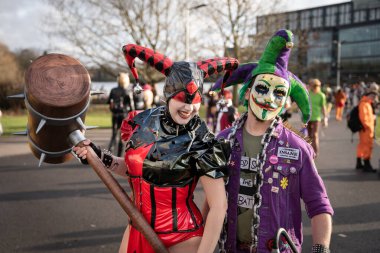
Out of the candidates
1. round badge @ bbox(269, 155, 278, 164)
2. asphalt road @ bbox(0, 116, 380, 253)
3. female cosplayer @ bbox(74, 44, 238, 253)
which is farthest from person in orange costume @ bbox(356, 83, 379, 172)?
female cosplayer @ bbox(74, 44, 238, 253)

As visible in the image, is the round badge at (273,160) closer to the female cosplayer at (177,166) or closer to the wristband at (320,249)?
the female cosplayer at (177,166)

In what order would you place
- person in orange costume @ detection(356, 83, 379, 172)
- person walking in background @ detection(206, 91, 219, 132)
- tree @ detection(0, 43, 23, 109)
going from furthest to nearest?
1. tree @ detection(0, 43, 23, 109)
2. person walking in background @ detection(206, 91, 219, 132)
3. person in orange costume @ detection(356, 83, 379, 172)

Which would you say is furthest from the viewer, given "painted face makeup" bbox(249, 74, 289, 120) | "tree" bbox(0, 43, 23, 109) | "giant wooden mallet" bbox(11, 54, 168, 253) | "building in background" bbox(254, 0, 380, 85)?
"building in background" bbox(254, 0, 380, 85)

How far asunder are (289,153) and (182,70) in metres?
0.73

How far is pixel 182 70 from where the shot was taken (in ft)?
6.36

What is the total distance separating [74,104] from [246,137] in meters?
0.98

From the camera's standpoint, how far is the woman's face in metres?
1.91

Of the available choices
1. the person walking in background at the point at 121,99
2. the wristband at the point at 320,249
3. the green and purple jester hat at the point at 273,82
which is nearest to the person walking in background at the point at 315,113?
the person walking in background at the point at 121,99

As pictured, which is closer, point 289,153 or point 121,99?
point 289,153

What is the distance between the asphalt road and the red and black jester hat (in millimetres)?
2773

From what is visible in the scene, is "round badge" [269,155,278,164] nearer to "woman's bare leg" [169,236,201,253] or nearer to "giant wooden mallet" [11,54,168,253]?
"woman's bare leg" [169,236,201,253]

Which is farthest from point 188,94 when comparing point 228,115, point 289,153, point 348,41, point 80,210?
point 348,41

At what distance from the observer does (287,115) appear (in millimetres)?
8688

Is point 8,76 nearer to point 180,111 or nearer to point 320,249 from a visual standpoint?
point 180,111
